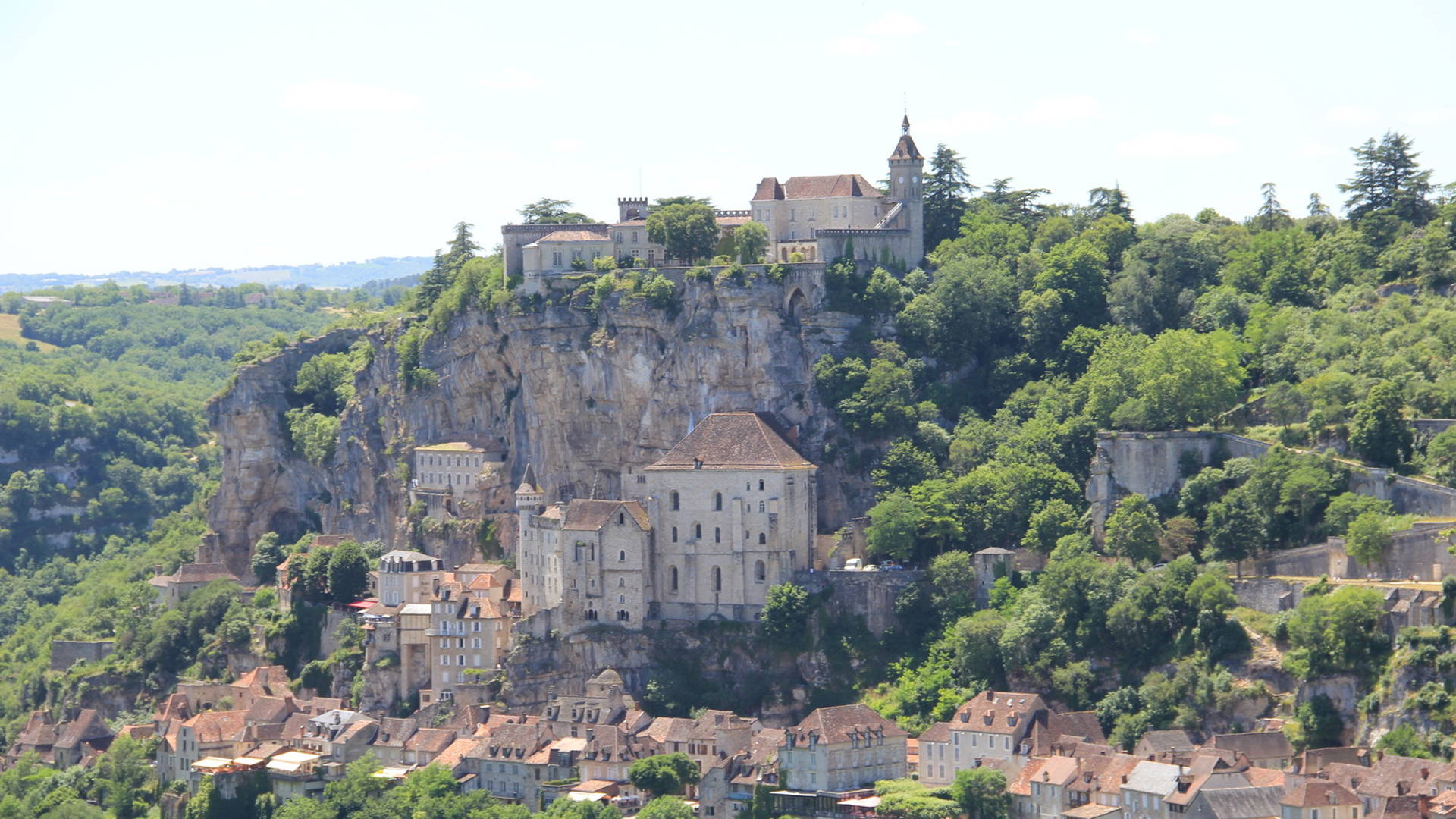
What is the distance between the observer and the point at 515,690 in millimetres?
109625

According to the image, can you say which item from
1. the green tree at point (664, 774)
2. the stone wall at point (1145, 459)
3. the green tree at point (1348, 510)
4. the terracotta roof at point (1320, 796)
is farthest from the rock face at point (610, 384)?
the terracotta roof at point (1320, 796)

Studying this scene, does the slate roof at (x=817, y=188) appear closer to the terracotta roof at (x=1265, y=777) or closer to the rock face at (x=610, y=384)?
the rock face at (x=610, y=384)

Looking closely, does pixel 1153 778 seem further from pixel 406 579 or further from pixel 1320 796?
pixel 406 579

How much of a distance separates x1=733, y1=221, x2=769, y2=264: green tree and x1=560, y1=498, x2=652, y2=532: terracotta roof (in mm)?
16833

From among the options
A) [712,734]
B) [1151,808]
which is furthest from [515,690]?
[1151,808]

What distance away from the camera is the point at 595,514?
357ft

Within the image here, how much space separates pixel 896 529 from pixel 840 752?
15.1m

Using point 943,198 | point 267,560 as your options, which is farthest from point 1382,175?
point 267,560

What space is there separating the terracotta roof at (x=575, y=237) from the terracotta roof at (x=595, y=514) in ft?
62.3

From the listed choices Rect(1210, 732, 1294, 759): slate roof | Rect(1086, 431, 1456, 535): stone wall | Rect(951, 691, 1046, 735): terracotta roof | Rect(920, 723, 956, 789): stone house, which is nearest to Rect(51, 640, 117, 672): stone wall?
Rect(920, 723, 956, 789): stone house

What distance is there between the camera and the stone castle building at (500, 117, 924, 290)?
124000mm

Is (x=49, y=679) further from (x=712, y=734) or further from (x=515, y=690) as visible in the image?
(x=712, y=734)

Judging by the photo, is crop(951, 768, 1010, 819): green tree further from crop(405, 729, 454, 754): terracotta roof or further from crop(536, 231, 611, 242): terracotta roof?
crop(536, 231, 611, 242): terracotta roof

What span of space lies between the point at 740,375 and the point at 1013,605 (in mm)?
19214
